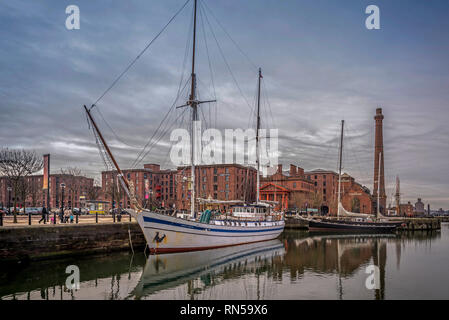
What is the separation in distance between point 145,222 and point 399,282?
64.6ft

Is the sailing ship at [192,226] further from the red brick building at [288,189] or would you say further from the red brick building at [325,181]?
the red brick building at [325,181]

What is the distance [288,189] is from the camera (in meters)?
102

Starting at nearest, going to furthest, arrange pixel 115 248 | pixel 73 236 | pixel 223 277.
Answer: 1. pixel 223 277
2. pixel 73 236
3. pixel 115 248

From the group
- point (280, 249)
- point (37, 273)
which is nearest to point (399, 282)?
point (280, 249)

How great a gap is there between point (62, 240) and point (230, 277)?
1415 cm

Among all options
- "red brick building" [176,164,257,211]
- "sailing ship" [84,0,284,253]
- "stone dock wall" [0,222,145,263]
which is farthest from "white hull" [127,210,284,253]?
"red brick building" [176,164,257,211]

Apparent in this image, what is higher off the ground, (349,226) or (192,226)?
(192,226)

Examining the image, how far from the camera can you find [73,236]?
93.6 ft

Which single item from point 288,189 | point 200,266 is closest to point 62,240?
point 200,266

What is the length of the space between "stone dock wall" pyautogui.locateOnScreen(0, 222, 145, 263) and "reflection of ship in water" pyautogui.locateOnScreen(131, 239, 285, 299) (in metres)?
4.95

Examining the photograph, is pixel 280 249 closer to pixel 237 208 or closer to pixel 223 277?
pixel 237 208

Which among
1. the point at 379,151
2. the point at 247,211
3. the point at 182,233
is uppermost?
the point at 379,151

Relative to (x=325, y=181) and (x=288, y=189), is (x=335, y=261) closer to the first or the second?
(x=288, y=189)
